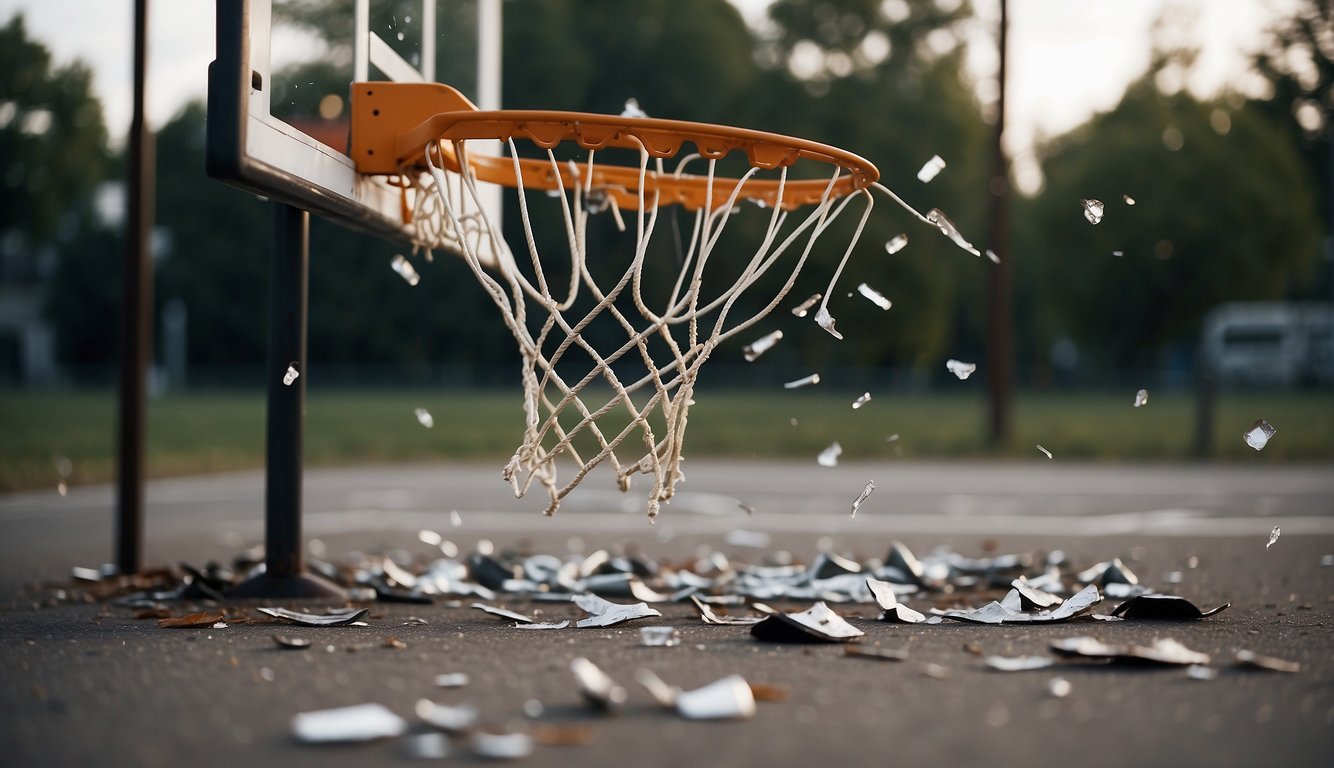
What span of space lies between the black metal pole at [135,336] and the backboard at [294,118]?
93cm

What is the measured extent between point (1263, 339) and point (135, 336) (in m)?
46.0

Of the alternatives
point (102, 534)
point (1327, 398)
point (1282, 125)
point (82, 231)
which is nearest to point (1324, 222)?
point (1282, 125)

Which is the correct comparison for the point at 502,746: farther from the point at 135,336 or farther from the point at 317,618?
the point at 135,336

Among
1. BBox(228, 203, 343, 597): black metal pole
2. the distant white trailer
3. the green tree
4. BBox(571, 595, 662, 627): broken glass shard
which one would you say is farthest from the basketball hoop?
the distant white trailer

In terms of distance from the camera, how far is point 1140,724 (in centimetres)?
258

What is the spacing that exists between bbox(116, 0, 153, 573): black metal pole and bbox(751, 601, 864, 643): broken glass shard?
3.29m

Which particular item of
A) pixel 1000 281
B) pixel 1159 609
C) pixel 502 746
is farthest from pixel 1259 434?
pixel 1000 281

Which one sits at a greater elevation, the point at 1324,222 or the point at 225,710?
the point at 1324,222

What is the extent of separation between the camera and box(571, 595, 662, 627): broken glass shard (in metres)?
3.88

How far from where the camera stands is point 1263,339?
43.9 meters

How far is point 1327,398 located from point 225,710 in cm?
3485

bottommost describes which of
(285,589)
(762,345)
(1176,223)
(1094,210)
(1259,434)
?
(285,589)

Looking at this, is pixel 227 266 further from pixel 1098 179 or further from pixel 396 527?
pixel 396 527

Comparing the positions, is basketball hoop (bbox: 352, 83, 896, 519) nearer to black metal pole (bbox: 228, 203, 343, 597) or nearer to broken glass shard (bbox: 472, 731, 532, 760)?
black metal pole (bbox: 228, 203, 343, 597)
